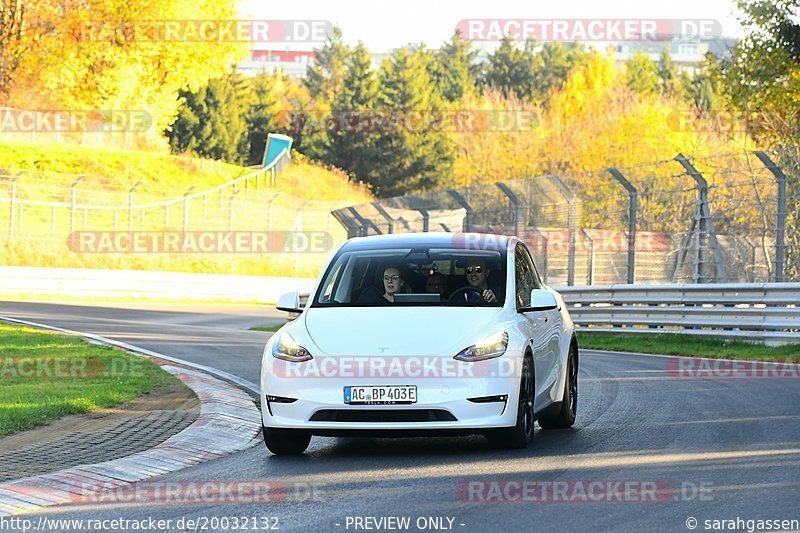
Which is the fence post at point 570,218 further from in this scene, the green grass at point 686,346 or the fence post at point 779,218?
the fence post at point 779,218

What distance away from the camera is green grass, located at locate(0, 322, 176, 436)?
34.9ft

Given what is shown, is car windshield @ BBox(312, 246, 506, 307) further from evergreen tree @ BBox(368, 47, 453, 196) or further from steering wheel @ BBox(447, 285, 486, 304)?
evergreen tree @ BBox(368, 47, 453, 196)

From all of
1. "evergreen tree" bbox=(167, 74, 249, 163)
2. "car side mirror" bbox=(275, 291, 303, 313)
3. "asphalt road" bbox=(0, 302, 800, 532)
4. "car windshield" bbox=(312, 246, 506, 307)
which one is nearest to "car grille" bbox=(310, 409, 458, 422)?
"asphalt road" bbox=(0, 302, 800, 532)

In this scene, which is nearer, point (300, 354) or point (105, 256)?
point (300, 354)

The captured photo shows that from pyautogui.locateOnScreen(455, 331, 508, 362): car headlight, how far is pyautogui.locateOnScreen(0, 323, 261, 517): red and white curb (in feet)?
6.11

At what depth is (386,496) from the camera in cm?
711

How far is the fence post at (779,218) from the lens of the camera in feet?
60.3

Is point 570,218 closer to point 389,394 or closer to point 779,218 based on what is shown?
point 779,218

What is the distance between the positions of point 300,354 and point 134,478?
145 cm

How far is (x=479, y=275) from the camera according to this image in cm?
972

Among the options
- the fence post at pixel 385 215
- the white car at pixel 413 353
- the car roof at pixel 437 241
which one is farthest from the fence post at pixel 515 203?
the white car at pixel 413 353

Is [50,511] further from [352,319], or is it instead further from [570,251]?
[570,251]

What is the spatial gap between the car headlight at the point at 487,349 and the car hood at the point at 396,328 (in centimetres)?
5

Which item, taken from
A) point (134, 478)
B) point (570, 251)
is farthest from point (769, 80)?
point (134, 478)
